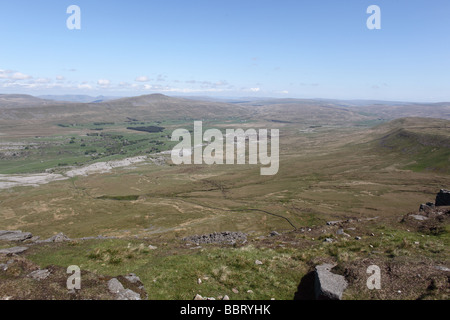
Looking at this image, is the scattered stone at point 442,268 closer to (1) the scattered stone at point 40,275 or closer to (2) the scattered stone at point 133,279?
(2) the scattered stone at point 133,279

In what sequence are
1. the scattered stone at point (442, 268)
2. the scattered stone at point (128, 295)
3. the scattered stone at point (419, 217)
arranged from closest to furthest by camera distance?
the scattered stone at point (128, 295) → the scattered stone at point (442, 268) → the scattered stone at point (419, 217)

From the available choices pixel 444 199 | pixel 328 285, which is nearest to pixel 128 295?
pixel 328 285

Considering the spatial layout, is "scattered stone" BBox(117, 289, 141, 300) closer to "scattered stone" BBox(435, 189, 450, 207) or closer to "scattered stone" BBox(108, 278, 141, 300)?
"scattered stone" BBox(108, 278, 141, 300)

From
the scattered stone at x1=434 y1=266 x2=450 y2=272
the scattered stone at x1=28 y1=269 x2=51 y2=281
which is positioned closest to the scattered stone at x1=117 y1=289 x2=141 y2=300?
the scattered stone at x1=28 y1=269 x2=51 y2=281

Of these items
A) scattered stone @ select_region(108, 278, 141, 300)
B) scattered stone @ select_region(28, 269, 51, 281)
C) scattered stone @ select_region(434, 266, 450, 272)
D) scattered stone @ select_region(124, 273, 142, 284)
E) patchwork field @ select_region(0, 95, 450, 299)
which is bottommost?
patchwork field @ select_region(0, 95, 450, 299)

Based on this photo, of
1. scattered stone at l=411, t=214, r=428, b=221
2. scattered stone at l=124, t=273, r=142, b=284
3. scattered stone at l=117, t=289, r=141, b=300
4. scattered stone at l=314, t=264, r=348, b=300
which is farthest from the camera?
scattered stone at l=411, t=214, r=428, b=221

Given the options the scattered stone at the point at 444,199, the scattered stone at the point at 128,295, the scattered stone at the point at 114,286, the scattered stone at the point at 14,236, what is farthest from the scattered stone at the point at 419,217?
the scattered stone at the point at 14,236

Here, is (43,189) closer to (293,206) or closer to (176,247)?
(293,206)

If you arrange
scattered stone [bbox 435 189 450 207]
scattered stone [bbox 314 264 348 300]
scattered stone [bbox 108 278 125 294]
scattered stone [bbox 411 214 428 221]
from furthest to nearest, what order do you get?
scattered stone [bbox 435 189 450 207] < scattered stone [bbox 411 214 428 221] < scattered stone [bbox 108 278 125 294] < scattered stone [bbox 314 264 348 300]

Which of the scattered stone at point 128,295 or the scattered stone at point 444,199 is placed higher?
the scattered stone at point 128,295
